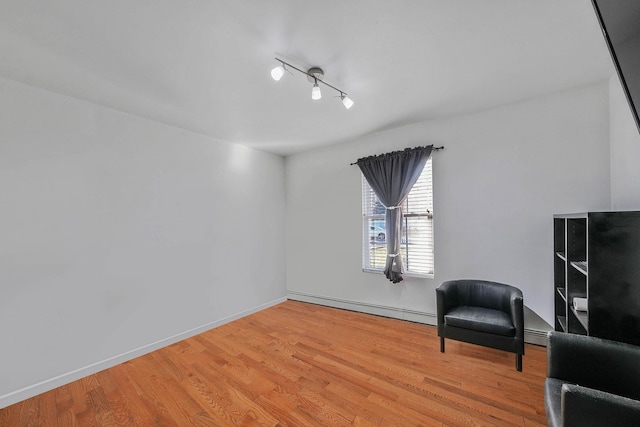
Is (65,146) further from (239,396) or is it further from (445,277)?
(445,277)

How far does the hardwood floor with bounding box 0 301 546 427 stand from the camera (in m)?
1.76

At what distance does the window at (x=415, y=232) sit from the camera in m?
3.22

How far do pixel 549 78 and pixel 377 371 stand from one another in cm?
297

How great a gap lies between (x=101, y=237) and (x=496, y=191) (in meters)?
4.08

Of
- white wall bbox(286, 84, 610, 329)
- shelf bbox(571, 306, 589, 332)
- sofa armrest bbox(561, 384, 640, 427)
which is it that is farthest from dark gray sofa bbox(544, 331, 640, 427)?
white wall bbox(286, 84, 610, 329)

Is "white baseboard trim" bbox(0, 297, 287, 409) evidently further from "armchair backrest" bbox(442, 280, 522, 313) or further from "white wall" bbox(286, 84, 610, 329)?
"armchair backrest" bbox(442, 280, 522, 313)

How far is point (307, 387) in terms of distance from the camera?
2070mm

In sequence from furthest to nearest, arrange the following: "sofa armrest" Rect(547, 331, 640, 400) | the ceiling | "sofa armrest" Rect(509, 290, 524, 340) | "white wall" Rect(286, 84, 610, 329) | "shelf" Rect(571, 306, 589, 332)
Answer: "white wall" Rect(286, 84, 610, 329) → "sofa armrest" Rect(509, 290, 524, 340) → "shelf" Rect(571, 306, 589, 332) → the ceiling → "sofa armrest" Rect(547, 331, 640, 400)

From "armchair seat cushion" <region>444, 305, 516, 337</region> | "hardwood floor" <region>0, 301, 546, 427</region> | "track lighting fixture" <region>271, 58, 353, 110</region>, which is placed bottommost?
"hardwood floor" <region>0, 301, 546, 427</region>

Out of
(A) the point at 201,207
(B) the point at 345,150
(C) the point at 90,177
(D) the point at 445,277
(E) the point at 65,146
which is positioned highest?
(B) the point at 345,150

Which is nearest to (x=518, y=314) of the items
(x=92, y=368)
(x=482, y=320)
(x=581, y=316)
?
(x=482, y=320)

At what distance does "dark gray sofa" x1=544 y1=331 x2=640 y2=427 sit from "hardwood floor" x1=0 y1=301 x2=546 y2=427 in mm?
494

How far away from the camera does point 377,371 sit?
7.39 feet

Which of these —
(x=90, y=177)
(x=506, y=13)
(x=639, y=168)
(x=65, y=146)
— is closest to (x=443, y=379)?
(x=639, y=168)
